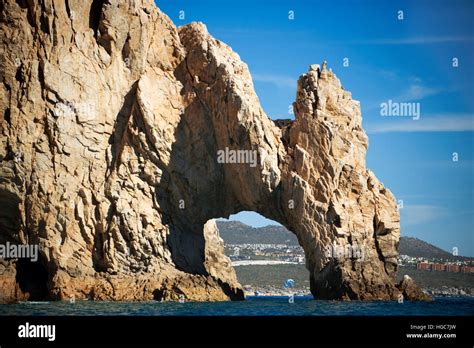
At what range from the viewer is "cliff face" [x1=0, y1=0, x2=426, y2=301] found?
51938 mm

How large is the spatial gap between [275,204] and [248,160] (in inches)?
141

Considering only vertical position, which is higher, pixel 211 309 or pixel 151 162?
pixel 151 162

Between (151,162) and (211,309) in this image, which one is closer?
(211,309)

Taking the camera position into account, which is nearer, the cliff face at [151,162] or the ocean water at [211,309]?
the ocean water at [211,309]

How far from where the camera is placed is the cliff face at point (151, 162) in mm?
51938

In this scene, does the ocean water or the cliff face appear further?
the cliff face

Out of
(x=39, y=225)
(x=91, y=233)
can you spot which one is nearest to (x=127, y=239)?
(x=91, y=233)

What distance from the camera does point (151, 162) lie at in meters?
54.7

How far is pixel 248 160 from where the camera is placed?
54375 mm

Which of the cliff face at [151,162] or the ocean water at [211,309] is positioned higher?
the cliff face at [151,162]

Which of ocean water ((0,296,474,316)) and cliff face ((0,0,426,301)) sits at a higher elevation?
cliff face ((0,0,426,301))

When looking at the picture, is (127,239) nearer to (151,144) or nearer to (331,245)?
(151,144)
